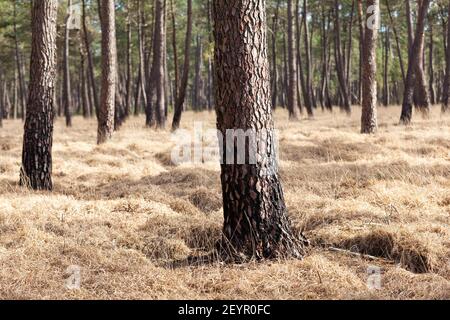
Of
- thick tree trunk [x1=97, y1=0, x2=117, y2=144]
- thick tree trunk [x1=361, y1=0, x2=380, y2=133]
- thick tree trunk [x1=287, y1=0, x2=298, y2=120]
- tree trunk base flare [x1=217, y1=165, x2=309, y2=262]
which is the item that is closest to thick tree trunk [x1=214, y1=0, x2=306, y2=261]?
tree trunk base flare [x1=217, y1=165, x2=309, y2=262]

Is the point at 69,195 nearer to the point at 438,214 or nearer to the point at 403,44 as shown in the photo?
the point at 438,214

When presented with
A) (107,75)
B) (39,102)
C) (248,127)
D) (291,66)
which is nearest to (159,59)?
(107,75)

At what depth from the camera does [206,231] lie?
215 inches

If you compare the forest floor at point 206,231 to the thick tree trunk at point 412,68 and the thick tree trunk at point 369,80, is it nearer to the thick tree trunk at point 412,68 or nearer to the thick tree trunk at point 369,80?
the thick tree trunk at point 369,80

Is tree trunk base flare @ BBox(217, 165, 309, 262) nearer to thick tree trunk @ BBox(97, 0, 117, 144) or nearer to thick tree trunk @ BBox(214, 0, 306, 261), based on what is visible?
thick tree trunk @ BBox(214, 0, 306, 261)

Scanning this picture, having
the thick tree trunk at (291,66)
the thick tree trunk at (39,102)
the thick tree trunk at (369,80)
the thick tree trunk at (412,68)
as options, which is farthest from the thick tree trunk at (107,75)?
the thick tree trunk at (291,66)

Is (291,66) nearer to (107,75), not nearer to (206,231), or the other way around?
(107,75)

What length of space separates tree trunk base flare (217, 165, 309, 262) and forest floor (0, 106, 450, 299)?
8.3 inches

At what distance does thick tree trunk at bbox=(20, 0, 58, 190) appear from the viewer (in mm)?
7906

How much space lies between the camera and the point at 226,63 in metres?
4.55

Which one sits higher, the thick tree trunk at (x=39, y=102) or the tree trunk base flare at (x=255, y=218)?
the thick tree trunk at (x=39, y=102)

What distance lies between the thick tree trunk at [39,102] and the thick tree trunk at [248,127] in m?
4.40

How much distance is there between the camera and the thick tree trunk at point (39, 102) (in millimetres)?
7906
